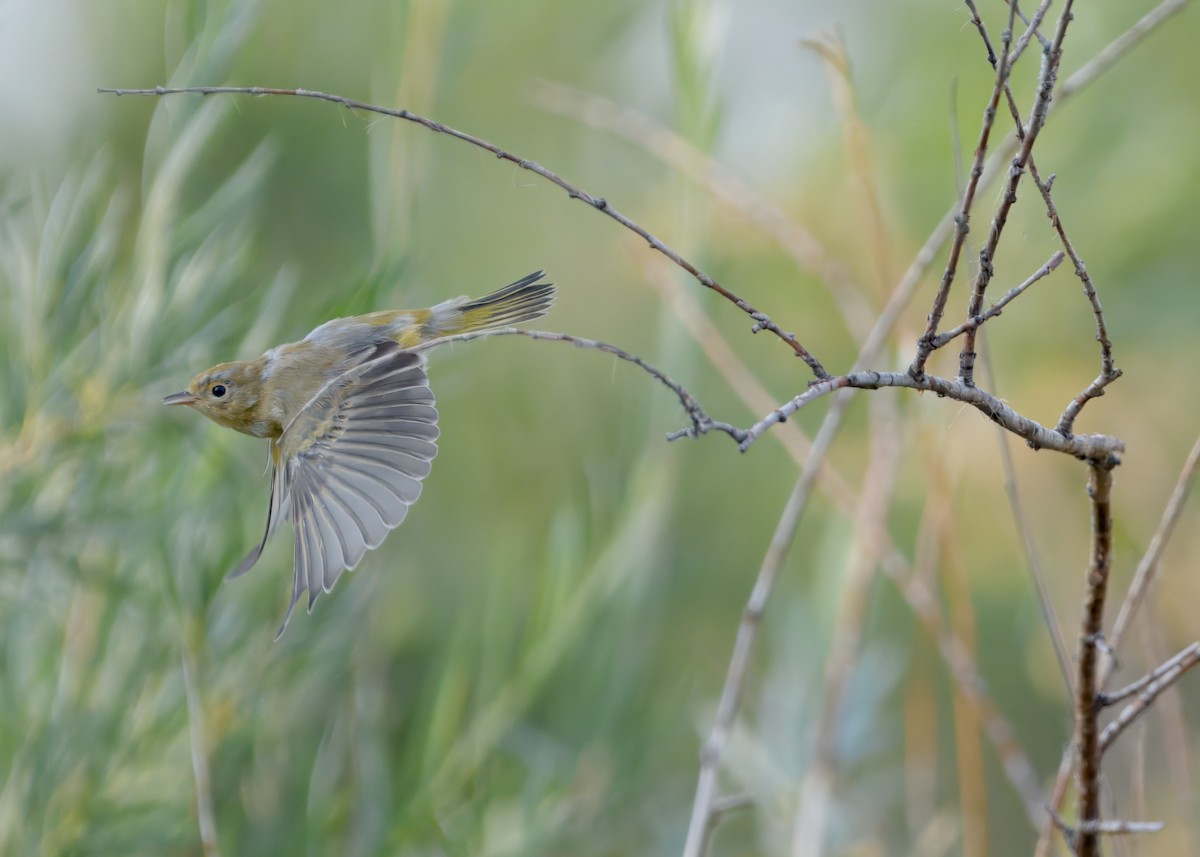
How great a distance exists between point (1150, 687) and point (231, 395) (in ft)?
1.24

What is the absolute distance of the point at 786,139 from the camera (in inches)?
59.7

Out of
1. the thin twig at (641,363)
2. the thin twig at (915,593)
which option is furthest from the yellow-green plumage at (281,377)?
the thin twig at (915,593)

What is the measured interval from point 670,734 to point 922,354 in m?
1.00

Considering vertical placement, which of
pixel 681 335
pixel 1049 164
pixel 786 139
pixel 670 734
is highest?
pixel 1049 164

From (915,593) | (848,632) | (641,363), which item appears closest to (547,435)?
(848,632)

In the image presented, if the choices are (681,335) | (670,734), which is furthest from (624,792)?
(681,335)

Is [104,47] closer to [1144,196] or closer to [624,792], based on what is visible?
[624,792]

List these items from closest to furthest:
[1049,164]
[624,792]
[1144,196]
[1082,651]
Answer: [1082,651]
[624,792]
[1049,164]
[1144,196]

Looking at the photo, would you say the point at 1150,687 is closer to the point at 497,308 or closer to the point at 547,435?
the point at 497,308

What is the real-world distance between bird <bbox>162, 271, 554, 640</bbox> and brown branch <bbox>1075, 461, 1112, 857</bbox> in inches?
8.6

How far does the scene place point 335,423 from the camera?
0.49 m

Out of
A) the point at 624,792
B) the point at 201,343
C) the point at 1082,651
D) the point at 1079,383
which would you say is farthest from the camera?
the point at 1079,383

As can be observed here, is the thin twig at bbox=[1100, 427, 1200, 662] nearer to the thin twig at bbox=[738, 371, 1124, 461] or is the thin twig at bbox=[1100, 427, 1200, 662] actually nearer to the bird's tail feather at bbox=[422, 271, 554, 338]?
the thin twig at bbox=[738, 371, 1124, 461]

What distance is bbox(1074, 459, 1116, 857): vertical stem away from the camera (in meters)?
0.47
